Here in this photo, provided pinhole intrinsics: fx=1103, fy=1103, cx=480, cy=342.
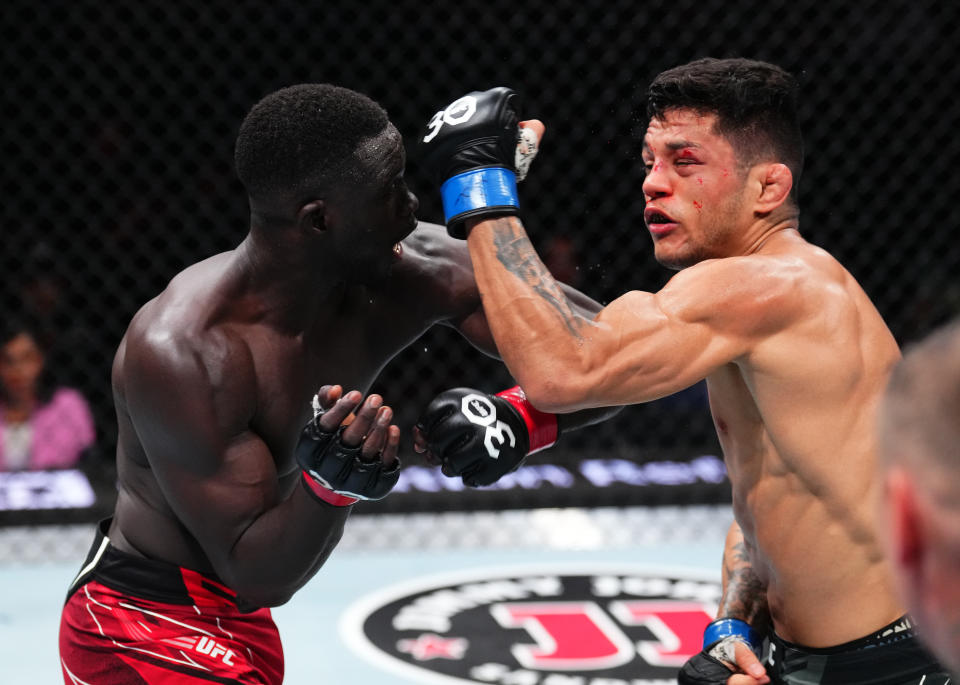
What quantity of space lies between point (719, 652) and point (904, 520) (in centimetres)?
100

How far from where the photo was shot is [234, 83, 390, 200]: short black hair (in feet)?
5.22

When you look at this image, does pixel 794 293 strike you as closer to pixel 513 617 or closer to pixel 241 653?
pixel 241 653

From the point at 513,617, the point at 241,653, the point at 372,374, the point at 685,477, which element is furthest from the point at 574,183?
the point at 241,653

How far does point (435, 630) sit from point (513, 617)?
231 millimetres

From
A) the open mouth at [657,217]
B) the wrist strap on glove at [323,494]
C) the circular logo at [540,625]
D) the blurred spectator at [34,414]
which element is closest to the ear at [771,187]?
the open mouth at [657,217]

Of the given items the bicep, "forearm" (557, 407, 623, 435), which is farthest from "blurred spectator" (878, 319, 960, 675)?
"forearm" (557, 407, 623, 435)

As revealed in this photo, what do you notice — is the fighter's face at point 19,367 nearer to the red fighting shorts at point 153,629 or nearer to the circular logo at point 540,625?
the circular logo at point 540,625

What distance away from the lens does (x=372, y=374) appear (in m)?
1.85

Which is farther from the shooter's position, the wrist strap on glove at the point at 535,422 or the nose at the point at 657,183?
the wrist strap on glove at the point at 535,422

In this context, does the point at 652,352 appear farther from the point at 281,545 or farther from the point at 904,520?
the point at 904,520

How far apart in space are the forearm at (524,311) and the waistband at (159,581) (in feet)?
2.06

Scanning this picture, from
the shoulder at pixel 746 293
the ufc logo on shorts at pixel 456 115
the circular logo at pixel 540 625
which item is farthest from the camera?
the circular logo at pixel 540 625

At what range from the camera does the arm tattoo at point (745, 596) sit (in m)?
1.62

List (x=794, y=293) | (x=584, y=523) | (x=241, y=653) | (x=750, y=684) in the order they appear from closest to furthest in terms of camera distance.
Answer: (x=794, y=293)
(x=750, y=684)
(x=241, y=653)
(x=584, y=523)
